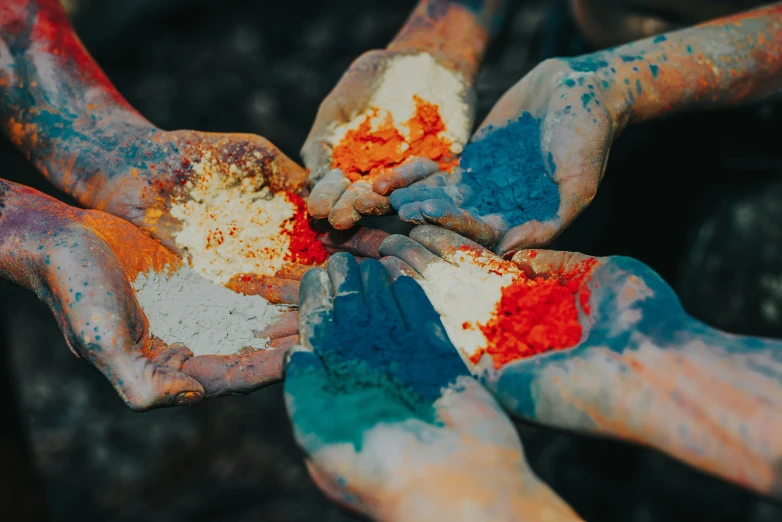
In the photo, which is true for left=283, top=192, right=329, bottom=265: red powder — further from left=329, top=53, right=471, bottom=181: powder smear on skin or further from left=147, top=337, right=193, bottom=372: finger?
left=147, top=337, right=193, bottom=372: finger

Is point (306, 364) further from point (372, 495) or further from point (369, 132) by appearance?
point (369, 132)

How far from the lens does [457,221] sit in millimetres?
1664

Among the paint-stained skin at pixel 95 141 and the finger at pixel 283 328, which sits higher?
the paint-stained skin at pixel 95 141

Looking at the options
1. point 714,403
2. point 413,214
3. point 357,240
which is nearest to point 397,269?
point 413,214

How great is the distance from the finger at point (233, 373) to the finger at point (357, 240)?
49 cm

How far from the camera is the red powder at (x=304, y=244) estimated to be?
1912 mm

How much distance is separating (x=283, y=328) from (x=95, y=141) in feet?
3.13

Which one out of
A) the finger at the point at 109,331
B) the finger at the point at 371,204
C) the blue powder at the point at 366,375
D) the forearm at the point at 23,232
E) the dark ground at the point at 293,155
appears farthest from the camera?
the dark ground at the point at 293,155

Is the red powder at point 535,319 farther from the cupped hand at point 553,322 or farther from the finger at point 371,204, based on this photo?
the finger at point 371,204

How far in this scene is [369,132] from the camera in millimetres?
2043

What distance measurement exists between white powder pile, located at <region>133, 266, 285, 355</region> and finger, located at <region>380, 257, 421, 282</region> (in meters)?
0.33

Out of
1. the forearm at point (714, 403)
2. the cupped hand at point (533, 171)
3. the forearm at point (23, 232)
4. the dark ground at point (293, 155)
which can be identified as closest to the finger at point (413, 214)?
the cupped hand at point (533, 171)

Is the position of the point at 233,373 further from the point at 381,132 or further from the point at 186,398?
the point at 381,132

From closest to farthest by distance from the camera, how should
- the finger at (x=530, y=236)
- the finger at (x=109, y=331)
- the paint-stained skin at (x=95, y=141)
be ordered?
1. the finger at (x=109, y=331)
2. the finger at (x=530, y=236)
3. the paint-stained skin at (x=95, y=141)
